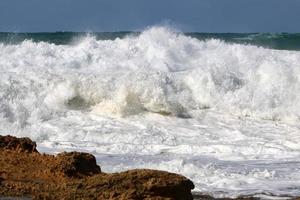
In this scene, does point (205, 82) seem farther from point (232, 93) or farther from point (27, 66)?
point (27, 66)

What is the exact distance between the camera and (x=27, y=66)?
60.3 feet

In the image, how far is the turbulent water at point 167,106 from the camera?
36.2 ft

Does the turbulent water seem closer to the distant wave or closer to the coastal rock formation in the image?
the distant wave

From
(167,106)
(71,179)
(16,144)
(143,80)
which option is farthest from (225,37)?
(71,179)

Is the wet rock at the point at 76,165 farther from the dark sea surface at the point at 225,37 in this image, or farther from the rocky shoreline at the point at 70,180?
the dark sea surface at the point at 225,37

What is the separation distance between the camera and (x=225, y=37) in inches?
1358

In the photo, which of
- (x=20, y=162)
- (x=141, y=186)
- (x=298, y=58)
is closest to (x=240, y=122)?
(x=298, y=58)

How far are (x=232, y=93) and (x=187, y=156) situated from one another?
6625 millimetres

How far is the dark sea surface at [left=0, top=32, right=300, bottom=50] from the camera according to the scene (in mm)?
28578

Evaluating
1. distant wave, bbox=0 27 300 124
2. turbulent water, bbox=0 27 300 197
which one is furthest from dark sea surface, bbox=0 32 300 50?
turbulent water, bbox=0 27 300 197

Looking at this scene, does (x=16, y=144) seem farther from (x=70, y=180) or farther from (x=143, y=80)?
(x=143, y=80)

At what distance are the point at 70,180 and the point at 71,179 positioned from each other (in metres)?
0.05

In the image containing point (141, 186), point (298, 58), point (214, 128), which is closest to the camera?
point (141, 186)

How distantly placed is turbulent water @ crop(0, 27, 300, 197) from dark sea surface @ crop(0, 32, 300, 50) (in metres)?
6.38
